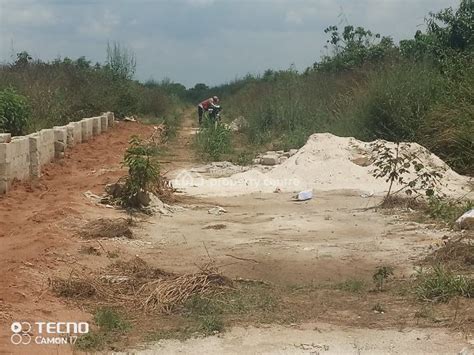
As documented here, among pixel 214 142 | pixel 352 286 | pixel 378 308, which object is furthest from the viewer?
pixel 214 142

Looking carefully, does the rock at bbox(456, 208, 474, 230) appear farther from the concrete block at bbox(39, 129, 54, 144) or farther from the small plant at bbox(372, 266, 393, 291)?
the concrete block at bbox(39, 129, 54, 144)

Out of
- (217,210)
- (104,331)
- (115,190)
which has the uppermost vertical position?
(115,190)

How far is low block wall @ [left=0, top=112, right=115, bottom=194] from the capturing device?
32.0 ft

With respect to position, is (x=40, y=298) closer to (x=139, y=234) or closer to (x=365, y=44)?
(x=139, y=234)

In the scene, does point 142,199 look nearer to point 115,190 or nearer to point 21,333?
point 115,190

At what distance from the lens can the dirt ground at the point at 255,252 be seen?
493 centimetres

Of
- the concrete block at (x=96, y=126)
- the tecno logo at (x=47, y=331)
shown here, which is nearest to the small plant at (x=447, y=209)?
the tecno logo at (x=47, y=331)

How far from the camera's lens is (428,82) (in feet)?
53.1

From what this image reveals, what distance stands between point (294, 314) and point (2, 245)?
3.24 metres

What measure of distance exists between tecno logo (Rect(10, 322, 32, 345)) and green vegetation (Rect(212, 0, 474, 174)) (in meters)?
10.6

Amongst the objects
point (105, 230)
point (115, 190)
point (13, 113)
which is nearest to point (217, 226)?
point (105, 230)

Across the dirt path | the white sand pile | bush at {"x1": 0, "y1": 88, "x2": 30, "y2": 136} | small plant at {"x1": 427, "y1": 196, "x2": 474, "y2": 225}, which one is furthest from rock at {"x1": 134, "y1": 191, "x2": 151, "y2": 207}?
bush at {"x1": 0, "y1": 88, "x2": 30, "y2": 136}

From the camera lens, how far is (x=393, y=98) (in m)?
16.2

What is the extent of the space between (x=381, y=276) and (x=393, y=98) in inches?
407
